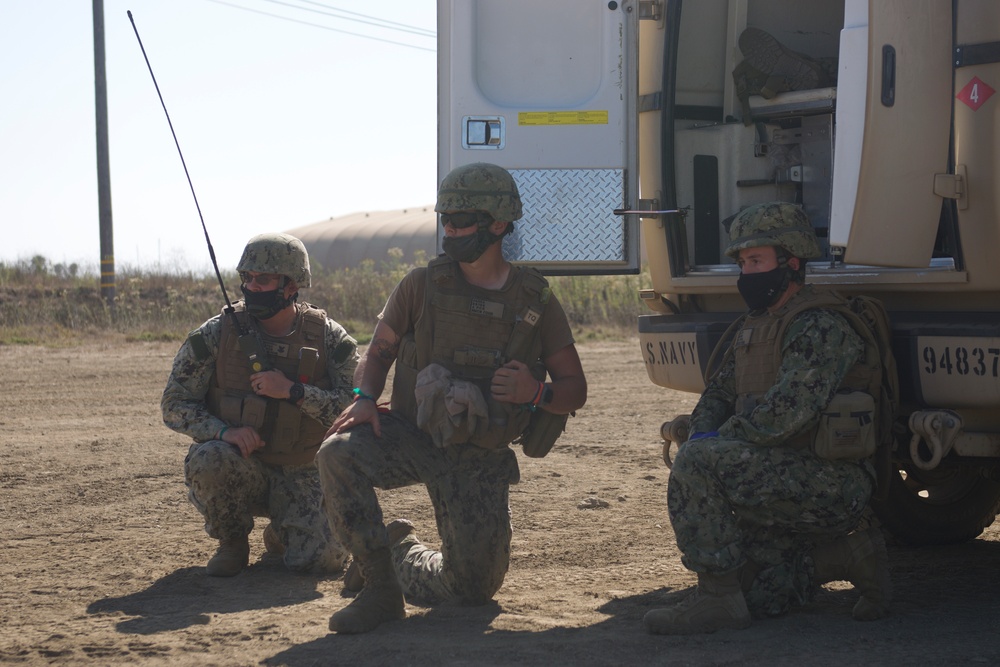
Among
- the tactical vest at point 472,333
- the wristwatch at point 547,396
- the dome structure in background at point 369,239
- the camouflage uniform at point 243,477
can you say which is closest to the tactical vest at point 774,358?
the wristwatch at point 547,396

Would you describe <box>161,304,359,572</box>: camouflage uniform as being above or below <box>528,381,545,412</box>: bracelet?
below

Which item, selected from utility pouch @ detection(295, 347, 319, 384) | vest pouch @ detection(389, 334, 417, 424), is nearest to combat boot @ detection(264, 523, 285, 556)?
utility pouch @ detection(295, 347, 319, 384)

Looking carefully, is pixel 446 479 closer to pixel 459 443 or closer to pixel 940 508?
pixel 459 443

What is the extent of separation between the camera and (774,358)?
13.4 ft

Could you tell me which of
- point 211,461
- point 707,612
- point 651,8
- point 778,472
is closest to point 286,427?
point 211,461

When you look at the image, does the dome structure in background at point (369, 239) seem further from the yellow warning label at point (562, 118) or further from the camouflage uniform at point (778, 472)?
the camouflage uniform at point (778, 472)

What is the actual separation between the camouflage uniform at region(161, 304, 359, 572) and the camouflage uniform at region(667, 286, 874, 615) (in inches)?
66.4

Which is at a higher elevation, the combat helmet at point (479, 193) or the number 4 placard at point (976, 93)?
the number 4 placard at point (976, 93)

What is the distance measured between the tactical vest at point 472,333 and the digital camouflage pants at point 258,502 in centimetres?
82

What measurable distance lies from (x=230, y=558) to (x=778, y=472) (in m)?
2.29

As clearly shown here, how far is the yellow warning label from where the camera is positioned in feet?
16.4

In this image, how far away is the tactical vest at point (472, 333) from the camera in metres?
4.53

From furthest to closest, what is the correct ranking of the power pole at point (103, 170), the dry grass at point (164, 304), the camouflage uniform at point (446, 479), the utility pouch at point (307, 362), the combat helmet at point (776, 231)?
the power pole at point (103, 170) < the dry grass at point (164, 304) < the utility pouch at point (307, 362) < the camouflage uniform at point (446, 479) < the combat helmet at point (776, 231)

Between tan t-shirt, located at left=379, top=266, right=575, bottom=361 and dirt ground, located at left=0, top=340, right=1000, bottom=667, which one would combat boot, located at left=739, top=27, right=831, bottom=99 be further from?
dirt ground, located at left=0, top=340, right=1000, bottom=667
